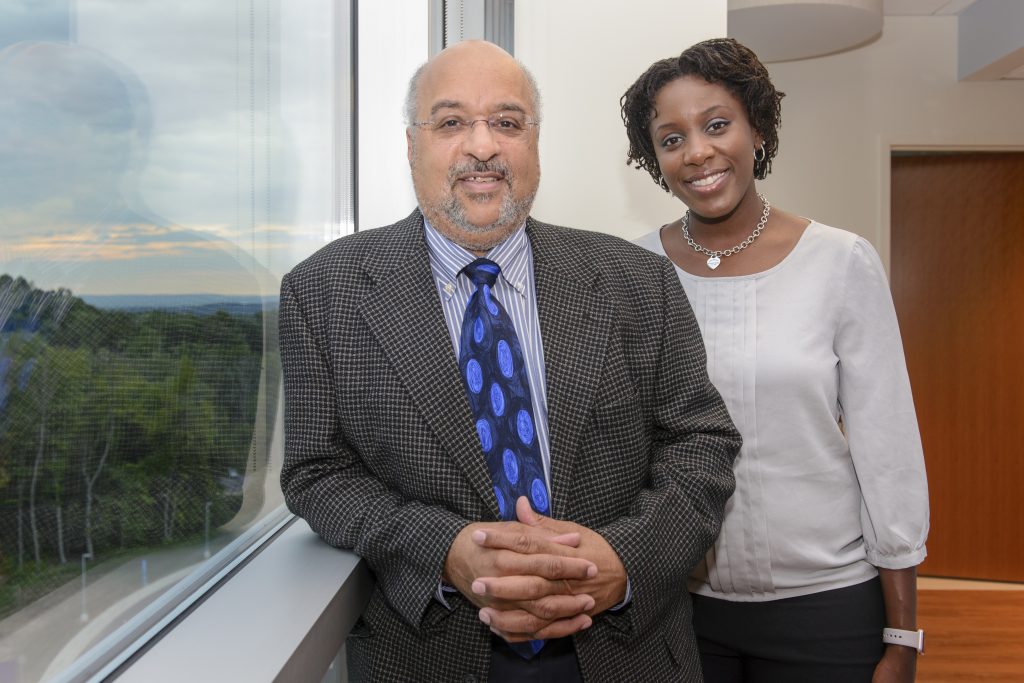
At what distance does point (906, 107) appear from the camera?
5098 mm

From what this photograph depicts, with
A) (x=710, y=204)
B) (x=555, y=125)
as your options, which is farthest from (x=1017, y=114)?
(x=710, y=204)

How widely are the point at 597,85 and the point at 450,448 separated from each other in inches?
58.6

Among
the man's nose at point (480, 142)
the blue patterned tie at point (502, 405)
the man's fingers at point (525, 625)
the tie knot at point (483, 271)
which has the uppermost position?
the man's nose at point (480, 142)

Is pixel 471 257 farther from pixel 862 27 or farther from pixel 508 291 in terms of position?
pixel 862 27

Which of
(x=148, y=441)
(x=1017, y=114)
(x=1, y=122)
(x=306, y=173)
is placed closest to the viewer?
(x=1, y=122)

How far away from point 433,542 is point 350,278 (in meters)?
0.40

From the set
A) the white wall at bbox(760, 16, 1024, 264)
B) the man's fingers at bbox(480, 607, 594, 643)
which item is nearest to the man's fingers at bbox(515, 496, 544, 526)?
the man's fingers at bbox(480, 607, 594, 643)

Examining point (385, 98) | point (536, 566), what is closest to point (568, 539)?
point (536, 566)

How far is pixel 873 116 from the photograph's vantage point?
5090 mm

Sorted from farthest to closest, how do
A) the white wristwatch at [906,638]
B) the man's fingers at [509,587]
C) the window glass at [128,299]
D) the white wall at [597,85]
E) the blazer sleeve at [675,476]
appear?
the white wall at [597,85] → the white wristwatch at [906,638] → the blazer sleeve at [675,476] → the man's fingers at [509,587] → the window glass at [128,299]

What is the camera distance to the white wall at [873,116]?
506 cm

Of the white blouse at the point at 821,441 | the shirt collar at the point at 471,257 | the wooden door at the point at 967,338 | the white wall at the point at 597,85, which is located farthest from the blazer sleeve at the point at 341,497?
the wooden door at the point at 967,338

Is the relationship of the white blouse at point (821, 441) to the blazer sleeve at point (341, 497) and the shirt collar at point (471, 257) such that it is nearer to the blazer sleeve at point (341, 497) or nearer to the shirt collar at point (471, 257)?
the shirt collar at point (471, 257)

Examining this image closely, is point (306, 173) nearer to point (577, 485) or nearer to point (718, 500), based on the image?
point (577, 485)
